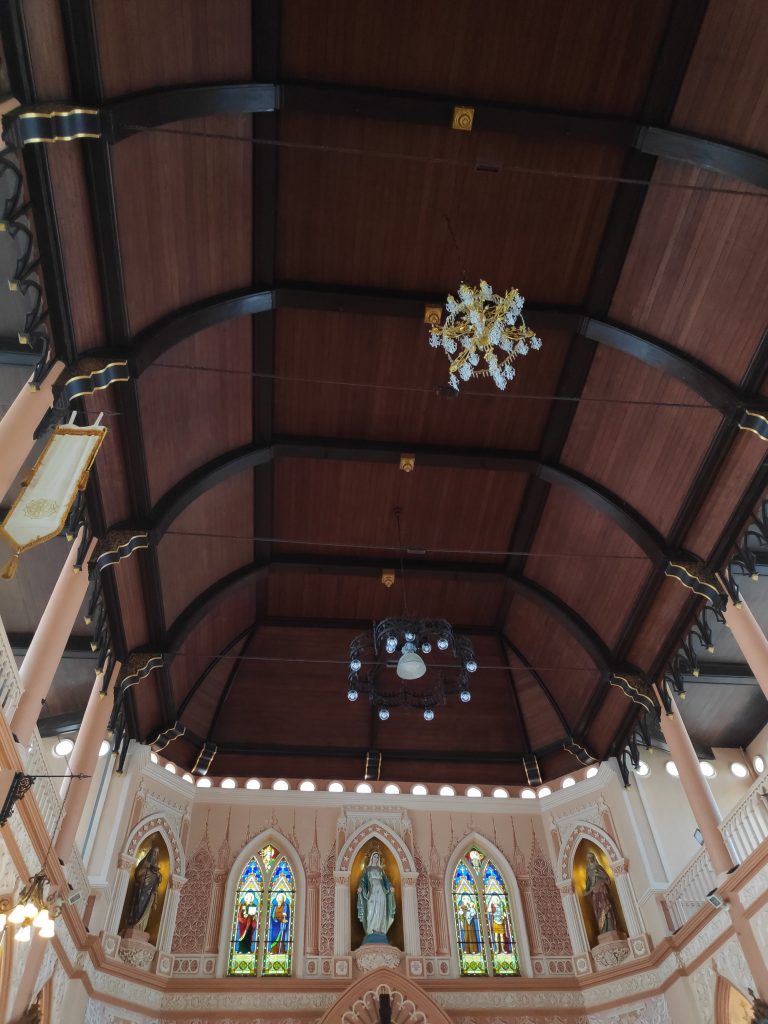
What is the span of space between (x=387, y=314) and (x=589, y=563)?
21.7 feet

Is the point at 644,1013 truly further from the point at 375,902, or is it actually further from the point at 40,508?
the point at 40,508

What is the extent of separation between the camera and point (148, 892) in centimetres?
1423

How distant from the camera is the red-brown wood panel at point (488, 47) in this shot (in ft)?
31.2

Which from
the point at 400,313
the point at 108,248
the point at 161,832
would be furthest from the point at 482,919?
the point at 108,248

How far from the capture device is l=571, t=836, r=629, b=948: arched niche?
1465 cm

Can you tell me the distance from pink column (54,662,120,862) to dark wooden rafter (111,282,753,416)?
5994 mm

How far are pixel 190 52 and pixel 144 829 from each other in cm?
1370

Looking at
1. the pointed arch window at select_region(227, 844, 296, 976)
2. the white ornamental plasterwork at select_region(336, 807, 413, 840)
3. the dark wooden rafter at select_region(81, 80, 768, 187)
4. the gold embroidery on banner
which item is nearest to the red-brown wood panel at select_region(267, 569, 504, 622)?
the white ornamental plasterwork at select_region(336, 807, 413, 840)

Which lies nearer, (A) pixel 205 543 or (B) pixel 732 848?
(B) pixel 732 848

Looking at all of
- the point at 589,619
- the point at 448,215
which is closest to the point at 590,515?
the point at 589,619

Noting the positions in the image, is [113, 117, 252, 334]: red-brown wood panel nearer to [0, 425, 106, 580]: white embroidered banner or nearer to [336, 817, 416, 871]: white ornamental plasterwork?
[0, 425, 106, 580]: white embroidered banner

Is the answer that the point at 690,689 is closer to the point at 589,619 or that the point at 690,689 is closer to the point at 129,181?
the point at 589,619

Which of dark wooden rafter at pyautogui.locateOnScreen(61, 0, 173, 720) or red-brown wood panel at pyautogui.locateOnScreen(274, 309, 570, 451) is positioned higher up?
red-brown wood panel at pyautogui.locateOnScreen(274, 309, 570, 451)

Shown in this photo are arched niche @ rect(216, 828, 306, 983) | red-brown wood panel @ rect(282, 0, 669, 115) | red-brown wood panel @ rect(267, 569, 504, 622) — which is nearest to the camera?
red-brown wood panel @ rect(282, 0, 669, 115)
